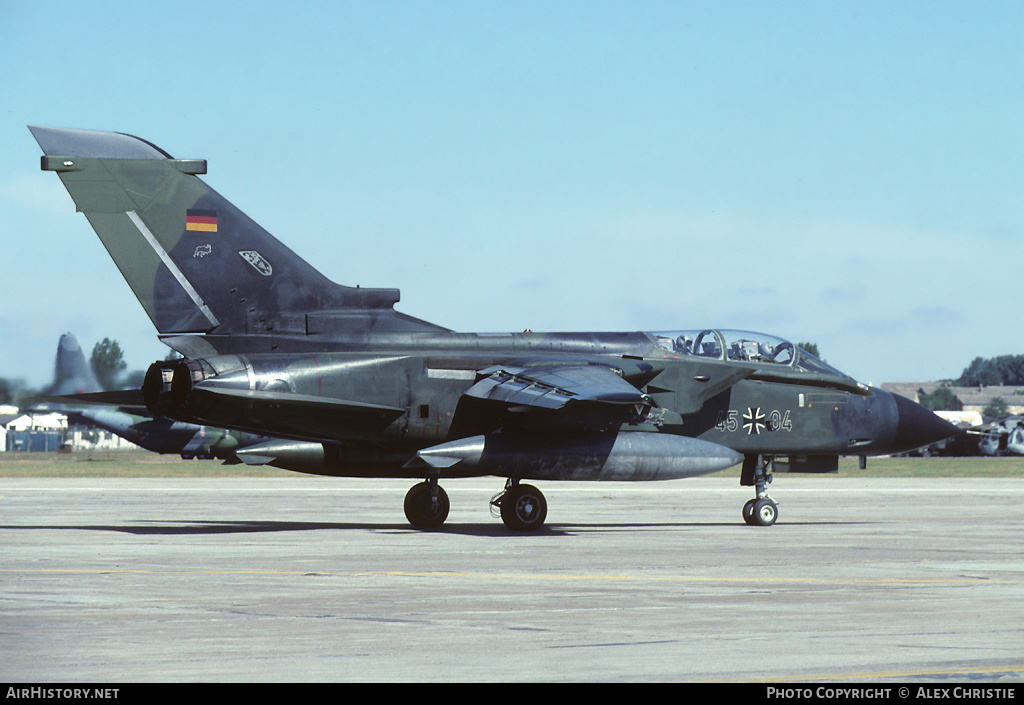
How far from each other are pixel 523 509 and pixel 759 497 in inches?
197

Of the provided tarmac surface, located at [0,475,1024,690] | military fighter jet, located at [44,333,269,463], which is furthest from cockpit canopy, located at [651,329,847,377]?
military fighter jet, located at [44,333,269,463]

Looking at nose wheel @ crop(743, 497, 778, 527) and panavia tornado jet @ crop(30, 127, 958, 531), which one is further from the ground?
panavia tornado jet @ crop(30, 127, 958, 531)

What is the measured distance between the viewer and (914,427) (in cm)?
2470

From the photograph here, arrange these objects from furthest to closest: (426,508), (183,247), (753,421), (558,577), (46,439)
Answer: (46,439), (753,421), (426,508), (183,247), (558,577)

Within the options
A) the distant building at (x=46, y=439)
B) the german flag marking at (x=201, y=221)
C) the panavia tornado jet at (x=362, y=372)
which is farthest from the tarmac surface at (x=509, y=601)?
the distant building at (x=46, y=439)

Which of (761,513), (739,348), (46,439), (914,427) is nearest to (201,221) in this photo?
(739,348)

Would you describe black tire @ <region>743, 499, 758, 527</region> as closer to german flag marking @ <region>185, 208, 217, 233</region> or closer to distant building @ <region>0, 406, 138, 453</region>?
german flag marking @ <region>185, 208, 217, 233</region>

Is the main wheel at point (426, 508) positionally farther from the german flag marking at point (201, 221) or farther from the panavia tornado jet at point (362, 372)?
the german flag marking at point (201, 221)

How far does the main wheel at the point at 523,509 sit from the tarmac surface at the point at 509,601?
0.94 ft

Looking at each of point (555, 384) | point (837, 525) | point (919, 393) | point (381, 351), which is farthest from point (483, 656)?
point (919, 393)

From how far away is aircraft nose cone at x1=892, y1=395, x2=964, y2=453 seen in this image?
972 inches

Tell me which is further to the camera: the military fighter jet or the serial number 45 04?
the military fighter jet

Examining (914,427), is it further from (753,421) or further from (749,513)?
(749,513)

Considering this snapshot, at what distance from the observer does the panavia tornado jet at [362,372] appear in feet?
66.1
